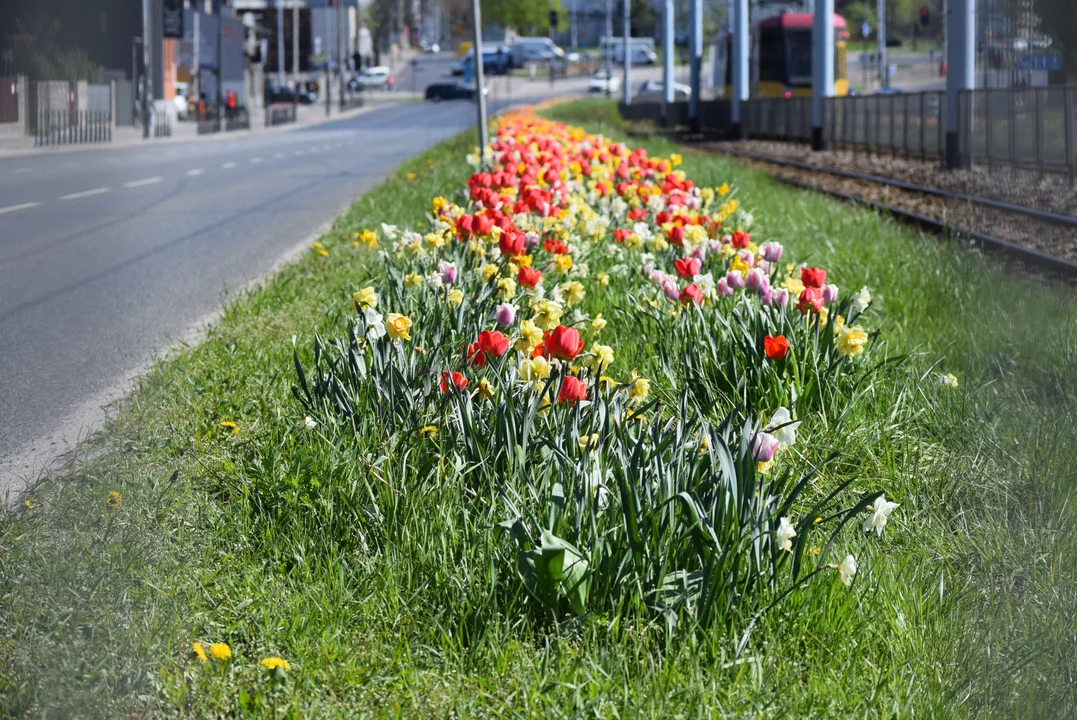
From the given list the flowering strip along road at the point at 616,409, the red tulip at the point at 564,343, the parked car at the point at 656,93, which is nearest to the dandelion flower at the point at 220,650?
the flowering strip along road at the point at 616,409

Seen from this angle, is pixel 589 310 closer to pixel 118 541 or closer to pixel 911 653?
pixel 118 541

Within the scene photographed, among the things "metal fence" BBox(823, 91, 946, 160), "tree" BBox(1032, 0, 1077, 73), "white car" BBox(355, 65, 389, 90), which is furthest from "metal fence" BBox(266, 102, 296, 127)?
"tree" BBox(1032, 0, 1077, 73)

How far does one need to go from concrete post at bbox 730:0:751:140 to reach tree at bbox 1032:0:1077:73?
2317cm

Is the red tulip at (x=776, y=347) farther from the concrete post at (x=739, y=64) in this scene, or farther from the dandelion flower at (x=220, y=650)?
the concrete post at (x=739, y=64)

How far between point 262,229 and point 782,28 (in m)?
30.7

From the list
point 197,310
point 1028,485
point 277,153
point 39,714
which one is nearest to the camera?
point 39,714

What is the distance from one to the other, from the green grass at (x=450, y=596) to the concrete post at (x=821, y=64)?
24.1m

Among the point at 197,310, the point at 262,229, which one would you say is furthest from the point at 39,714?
the point at 262,229

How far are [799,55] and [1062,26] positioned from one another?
27.3 meters

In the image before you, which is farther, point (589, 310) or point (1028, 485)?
point (589, 310)

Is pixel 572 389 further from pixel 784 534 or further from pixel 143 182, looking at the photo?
pixel 143 182

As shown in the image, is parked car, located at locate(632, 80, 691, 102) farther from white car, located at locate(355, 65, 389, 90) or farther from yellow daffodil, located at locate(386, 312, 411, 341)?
yellow daffodil, located at locate(386, 312, 411, 341)

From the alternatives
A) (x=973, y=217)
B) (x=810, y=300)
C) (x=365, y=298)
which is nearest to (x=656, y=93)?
(x=973, y=217)

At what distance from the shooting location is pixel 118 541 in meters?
3.53
